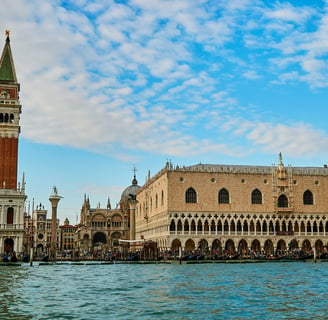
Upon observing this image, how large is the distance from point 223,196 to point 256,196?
4076mm

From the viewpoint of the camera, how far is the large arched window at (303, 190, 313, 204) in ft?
207

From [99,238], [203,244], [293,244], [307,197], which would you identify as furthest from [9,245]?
[99,238]

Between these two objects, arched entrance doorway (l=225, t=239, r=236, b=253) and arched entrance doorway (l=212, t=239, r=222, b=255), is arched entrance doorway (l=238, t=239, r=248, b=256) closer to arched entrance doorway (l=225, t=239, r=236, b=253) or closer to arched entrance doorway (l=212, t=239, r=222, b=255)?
arched entrance doorway (l=225, t=239, r=236, b=253)

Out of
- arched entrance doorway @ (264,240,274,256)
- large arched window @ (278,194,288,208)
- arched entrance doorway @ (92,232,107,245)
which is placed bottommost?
arched entrance doorway @ (264,240,274,256)

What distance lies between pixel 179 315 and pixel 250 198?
4652cm

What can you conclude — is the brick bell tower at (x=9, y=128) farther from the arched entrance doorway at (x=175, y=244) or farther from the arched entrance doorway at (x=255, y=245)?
the arched entrance doorway at (x=255, y=245)

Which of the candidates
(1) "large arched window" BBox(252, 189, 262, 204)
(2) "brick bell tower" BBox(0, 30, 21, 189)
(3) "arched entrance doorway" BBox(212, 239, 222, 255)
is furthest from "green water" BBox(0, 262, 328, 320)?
(1) "large arched window" BBox(252, 189, 262, 204)

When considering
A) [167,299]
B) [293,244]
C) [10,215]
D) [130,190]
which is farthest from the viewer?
[130,190]

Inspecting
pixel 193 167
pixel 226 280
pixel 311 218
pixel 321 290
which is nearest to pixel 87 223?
pixel 193 167

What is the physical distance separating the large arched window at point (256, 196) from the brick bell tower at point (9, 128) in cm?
2699

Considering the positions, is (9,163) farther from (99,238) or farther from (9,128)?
(99,238)

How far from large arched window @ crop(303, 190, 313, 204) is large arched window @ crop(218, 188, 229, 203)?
9722mm

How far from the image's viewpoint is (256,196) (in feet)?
202

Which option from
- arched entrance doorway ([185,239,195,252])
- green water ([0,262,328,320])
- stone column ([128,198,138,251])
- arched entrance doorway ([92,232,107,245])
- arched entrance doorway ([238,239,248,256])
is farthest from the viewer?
arched entrance doorway ([92,232,107,245])
